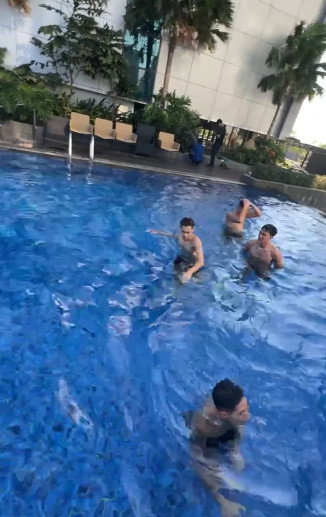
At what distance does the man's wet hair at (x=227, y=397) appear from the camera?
2500mm

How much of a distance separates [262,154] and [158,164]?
6.64m

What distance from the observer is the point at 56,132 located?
10977 mm

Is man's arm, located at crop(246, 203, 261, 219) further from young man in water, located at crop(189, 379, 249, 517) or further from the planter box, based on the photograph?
the planter box

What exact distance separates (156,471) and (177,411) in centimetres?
69

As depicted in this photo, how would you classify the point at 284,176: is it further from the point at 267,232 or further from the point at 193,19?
the point at 267,232

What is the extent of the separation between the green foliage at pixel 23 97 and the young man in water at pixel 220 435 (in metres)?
10.1

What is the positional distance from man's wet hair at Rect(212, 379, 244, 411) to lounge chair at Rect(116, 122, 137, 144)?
1089 cm

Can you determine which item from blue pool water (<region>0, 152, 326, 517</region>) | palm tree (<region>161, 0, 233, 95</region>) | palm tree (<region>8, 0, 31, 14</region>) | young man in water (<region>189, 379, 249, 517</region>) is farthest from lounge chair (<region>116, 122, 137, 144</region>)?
young man in water (<region>189, 379, 249, 517</region>)

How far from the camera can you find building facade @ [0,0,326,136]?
50.0 feet

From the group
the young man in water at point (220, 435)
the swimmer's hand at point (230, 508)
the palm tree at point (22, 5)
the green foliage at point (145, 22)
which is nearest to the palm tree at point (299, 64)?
the green foliage at point (145, 22)

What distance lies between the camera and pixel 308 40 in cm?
1499

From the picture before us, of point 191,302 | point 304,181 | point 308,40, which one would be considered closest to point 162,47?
point 308,40

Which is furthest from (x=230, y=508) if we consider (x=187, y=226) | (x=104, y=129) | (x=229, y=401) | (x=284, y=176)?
(x=284, y=176)

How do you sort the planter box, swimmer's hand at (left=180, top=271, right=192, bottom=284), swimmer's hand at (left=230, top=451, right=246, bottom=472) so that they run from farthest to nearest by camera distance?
the planter box
swimmer's hand at (left=180, top=271, right=192, bottom=284)
swimmer's hand at (left=230, top=451, right=246, bottom=472)
